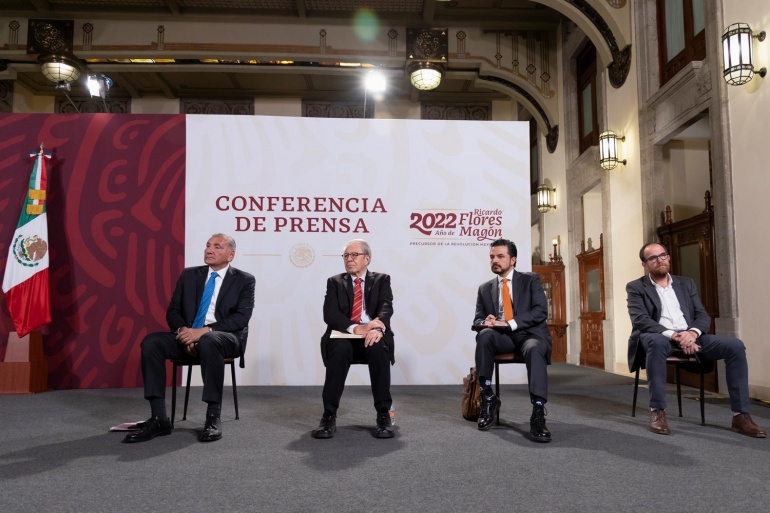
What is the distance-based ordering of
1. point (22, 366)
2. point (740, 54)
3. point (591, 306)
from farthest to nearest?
point (591, 306)
point (22, 366)
point (740, 54)

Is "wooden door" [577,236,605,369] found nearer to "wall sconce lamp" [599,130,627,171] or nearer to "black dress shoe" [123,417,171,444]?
"wall sconce lamp" [599,130,627,171]

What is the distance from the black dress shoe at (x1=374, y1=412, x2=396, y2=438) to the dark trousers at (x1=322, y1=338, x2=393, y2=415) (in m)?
0.03

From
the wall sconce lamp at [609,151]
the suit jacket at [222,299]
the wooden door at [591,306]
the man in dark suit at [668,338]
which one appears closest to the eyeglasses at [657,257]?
the man in dark suit at [668,338]

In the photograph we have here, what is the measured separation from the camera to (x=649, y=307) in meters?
3.60

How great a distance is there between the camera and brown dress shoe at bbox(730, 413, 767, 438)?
3088 mm

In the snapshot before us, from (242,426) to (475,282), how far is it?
2.75 metres

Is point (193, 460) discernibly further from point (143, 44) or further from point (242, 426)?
point (143, 44)

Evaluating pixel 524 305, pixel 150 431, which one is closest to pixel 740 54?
pixel 524 305

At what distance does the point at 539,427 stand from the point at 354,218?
2.93 meters

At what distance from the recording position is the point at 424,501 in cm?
202

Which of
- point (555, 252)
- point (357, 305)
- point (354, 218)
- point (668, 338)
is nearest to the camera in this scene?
point (668, 338)

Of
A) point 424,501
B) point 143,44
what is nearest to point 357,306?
point 424,501

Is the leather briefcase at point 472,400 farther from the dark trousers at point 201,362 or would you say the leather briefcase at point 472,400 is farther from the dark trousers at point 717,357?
the dark trousers at point 201,362

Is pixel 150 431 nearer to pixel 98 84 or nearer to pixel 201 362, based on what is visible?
pixel 201 362
